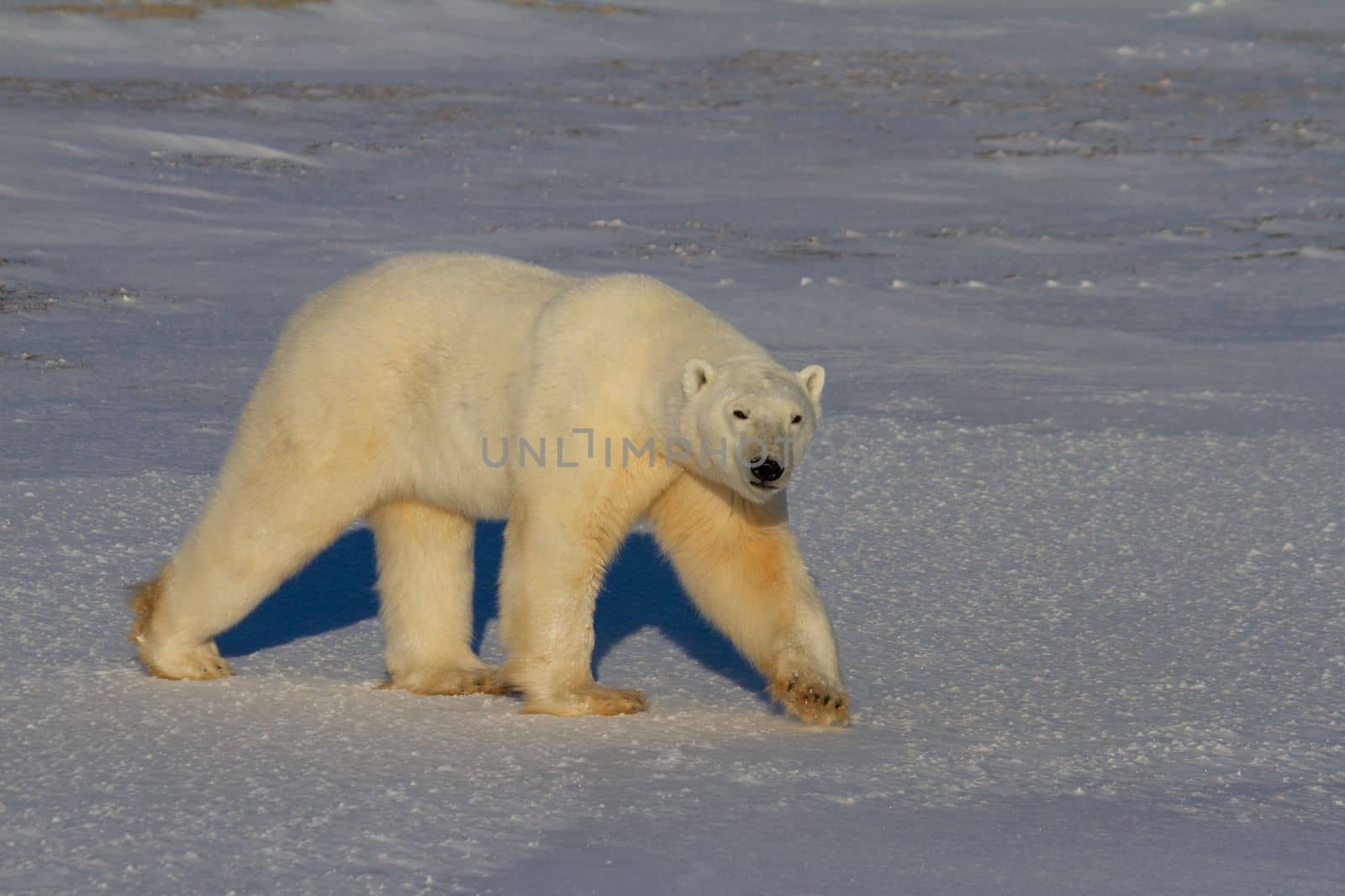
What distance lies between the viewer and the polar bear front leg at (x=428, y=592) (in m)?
3.89

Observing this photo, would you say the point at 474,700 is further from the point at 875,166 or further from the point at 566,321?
the point at 875,166

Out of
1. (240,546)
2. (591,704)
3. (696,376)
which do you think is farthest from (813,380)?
(240,546)

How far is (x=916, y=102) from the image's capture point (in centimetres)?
1483

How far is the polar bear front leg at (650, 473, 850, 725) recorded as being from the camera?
11.4ft

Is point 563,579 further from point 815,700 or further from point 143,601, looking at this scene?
point 143,601

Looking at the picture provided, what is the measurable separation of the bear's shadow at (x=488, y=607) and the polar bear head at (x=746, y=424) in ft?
2.18

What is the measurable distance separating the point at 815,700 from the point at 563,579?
0.54 metres

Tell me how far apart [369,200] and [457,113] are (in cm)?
365

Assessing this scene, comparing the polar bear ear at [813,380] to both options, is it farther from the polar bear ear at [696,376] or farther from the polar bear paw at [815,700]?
the polar bear paw at [815,700]

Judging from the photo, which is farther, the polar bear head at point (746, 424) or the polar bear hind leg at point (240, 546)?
the polar bear hind leg at point (240, 546)

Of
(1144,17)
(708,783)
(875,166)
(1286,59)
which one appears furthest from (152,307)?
(1144,17)

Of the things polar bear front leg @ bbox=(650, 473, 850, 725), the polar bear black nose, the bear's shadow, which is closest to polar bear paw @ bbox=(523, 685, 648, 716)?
polar bear front leg @ bbox=(650, 473, 850, 725)

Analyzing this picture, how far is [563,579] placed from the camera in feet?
11.3

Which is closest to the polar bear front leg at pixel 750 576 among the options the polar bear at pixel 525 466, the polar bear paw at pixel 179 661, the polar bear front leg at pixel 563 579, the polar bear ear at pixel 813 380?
the polar bear at pixel 525 466
